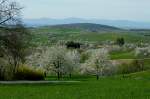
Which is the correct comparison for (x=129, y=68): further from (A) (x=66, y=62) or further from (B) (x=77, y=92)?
(B) (x=77, y=92)

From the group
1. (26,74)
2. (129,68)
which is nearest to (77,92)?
(26,74)

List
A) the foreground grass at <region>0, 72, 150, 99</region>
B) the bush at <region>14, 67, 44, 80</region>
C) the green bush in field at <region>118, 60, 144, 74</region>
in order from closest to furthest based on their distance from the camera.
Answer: the foreground grass at <region>0, 72, 150, 99</region>, the bush at <region>14, 67, 44, 80</region>, the green bush in field at <region>118, 60, 144, 74</region>

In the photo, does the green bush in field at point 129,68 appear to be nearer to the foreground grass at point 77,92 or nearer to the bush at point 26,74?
the bush at point 26,74

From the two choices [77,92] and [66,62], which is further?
[66,62]

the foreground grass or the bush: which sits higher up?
the foreground grass

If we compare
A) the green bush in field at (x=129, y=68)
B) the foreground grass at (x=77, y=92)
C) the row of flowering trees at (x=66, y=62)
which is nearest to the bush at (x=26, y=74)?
the foreground grass at (x=77, y=92)

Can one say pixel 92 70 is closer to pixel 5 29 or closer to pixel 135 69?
pixel 135 69

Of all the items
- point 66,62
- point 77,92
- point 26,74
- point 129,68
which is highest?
point 77,92

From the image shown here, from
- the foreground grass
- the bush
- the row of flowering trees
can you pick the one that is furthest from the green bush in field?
the foreground grass

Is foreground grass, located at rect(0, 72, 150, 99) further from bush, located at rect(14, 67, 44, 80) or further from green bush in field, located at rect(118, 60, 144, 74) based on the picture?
green bush in field, located at rect(118, 60, 144, 74)

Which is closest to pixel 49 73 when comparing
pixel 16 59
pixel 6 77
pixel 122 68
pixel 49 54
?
pixel 49 54

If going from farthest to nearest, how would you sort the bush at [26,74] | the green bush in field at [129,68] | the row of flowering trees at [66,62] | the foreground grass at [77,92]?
1. the green bush in field at [129,68]
2. the row of flowering trees at [66,62]
3. the bush at [26,74]
4. the foreground grass at [77,92]

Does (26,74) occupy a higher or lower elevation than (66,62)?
higher

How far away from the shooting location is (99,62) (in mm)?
113562
